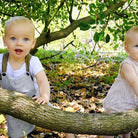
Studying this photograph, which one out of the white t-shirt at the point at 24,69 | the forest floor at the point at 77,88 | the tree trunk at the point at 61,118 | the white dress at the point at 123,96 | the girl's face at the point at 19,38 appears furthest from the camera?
the forest floor at the point at 77,88

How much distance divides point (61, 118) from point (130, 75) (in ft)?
2.72

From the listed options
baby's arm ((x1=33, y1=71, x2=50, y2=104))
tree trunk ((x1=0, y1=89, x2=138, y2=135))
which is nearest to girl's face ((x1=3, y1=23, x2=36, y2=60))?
baby's arm ((x1=33, y1=71, x2=50, y2=104))

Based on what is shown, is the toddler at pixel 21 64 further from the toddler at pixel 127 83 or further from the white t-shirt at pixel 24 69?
the toddler at pixel 127 83

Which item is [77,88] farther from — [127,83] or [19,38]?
[19,38]

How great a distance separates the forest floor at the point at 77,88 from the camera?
3.29 meters

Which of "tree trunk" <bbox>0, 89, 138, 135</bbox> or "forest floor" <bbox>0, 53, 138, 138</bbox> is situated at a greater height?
"tree trunk" <bbox>0, 89, 138, 135</bbox>

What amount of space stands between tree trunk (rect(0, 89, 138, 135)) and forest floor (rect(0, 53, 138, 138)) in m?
0.97

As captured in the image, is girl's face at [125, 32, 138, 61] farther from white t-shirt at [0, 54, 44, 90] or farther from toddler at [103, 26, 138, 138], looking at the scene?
white t-shirt at [0, 54, 44, 90]

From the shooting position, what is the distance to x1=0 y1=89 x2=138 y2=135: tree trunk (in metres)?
1.66

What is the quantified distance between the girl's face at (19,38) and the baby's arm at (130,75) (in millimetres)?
955

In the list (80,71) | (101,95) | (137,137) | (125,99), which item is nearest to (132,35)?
(125,99)

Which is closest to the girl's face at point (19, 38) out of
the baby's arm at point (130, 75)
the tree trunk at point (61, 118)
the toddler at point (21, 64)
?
the toddler at point (21, 64)

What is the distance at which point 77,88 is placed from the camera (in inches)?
180

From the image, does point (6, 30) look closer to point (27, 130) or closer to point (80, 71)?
point (27, 130)
